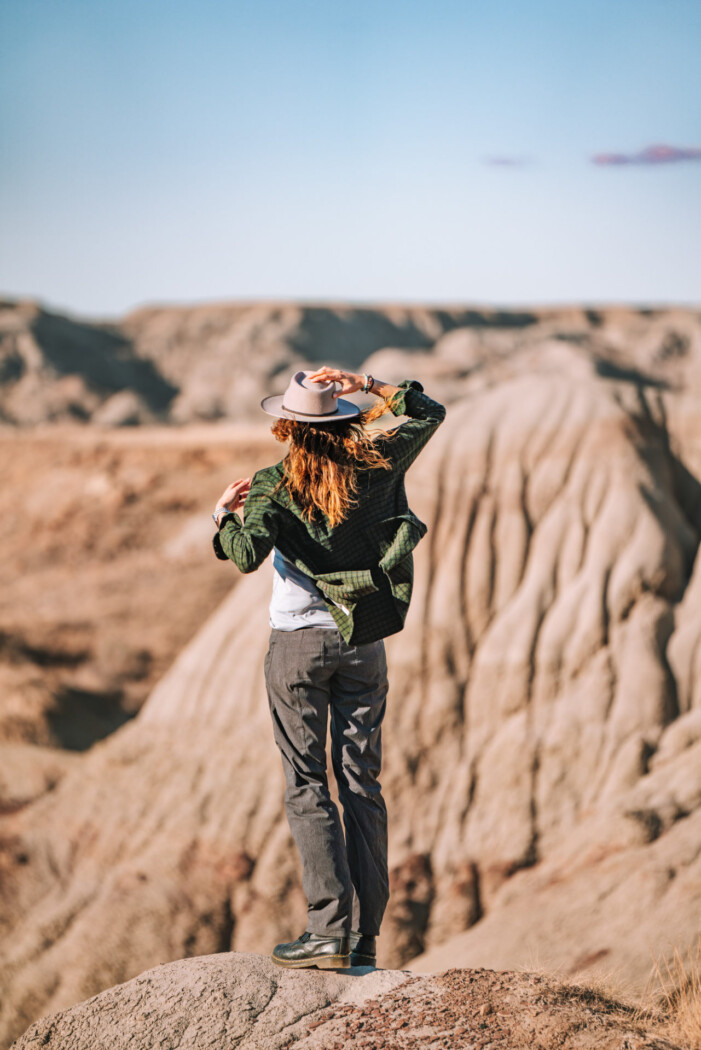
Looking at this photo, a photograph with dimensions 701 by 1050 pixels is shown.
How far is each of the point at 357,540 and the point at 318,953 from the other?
161 centimetres

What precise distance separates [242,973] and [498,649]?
8703 millimetres

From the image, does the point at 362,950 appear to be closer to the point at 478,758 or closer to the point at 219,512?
the point at 219,512

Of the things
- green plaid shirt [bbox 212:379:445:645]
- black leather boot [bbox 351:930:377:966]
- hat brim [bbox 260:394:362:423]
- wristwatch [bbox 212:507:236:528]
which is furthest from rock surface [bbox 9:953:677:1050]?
hat brim [bbox 260:394:362:423]

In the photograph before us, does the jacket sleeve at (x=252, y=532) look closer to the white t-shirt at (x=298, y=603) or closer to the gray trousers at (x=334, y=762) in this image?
the white t-shirt at (x=298, y=603)

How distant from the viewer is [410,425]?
391 cm

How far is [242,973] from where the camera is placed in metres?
3.82

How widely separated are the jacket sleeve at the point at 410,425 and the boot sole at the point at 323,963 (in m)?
1.92

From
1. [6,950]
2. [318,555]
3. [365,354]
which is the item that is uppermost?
[318,555]

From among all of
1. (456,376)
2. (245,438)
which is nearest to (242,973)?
(245,438)

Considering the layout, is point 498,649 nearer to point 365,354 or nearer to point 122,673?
point 122,673

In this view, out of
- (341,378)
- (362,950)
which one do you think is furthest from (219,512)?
(362,950)

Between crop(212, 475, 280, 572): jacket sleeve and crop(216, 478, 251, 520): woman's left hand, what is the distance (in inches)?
5.0

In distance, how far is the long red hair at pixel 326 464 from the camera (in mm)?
3586

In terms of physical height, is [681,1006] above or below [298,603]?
below
